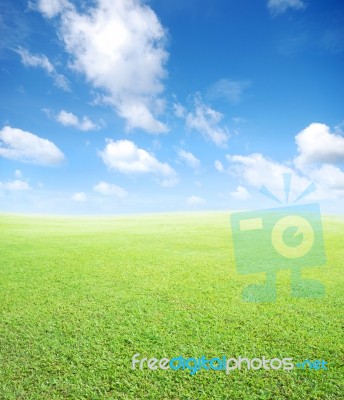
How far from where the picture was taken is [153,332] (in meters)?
5.02

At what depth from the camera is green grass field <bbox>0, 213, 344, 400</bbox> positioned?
12.2 feet

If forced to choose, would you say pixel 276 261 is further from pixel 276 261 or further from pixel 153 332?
pixel 153 332

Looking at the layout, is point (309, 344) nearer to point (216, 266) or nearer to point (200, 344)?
point (200, 344)

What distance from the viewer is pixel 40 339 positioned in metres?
4.84

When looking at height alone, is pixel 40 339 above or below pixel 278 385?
above

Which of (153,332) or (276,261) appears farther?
(276,261)

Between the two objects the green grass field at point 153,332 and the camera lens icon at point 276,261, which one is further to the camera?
the camera lens icon at point 276,261

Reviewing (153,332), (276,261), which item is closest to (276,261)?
(276,261)

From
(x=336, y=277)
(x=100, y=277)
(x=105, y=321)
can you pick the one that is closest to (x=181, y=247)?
(x=100, y=277)

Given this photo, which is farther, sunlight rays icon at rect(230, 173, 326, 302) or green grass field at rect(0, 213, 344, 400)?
sunlight rays icon at rect(230, 173, 326, 302)

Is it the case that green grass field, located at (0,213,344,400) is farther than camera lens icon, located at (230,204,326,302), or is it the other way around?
camera lens icon, located at (230,204,326,302)

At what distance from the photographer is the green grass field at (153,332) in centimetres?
371

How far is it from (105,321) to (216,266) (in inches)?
209

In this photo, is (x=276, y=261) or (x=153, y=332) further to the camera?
(x=276, y=261)
